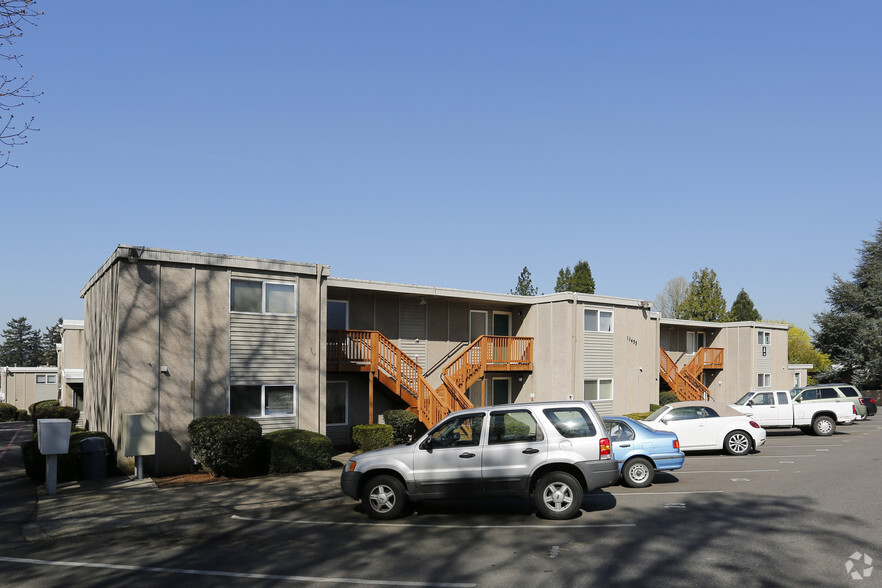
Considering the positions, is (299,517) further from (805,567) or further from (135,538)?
(805,567)

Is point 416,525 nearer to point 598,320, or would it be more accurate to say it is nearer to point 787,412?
point 598,320

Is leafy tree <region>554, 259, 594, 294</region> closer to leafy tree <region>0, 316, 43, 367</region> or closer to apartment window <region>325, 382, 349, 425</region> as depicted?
apartment window <region>325, 382, 349, 425</region>

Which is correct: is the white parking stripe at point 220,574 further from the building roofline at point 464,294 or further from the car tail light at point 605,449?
the building roofline at point 464,294

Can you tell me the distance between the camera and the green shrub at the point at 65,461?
15922mm

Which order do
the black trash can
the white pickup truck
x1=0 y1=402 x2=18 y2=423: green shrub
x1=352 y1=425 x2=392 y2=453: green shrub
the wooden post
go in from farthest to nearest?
x1=0 y1=402 x2=18 y2=423: green shrub, the white pickup truck, the wooden post, x1=352 y1=425 x2=392 y2=453: green shrub, the black trash can

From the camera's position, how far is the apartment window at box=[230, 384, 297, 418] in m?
18.5

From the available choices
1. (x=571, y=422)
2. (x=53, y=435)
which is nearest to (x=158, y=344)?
(x=53, y=435)

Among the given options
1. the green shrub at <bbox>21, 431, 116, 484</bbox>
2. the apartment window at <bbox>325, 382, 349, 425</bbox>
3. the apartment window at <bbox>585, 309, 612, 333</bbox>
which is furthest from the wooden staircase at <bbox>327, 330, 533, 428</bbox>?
the green shrub at <bbox>21, 431, 116, 484</bbox>

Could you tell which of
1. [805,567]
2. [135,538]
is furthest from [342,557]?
[805,567]

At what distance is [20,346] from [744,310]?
106 m

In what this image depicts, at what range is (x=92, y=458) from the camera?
15.9 meters

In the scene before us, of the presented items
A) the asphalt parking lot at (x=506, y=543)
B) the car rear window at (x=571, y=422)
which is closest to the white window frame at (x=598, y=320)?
the asphalt parking lot at (x=506, y=543)

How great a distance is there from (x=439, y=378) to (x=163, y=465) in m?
10.8

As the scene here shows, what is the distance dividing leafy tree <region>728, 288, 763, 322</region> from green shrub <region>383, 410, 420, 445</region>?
56756 millimetres
